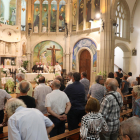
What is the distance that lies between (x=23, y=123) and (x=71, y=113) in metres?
2.11

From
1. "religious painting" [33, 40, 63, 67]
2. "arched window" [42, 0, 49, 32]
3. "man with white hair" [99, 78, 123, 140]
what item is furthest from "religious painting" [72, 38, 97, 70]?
"man with white hair" [99, 78, 123, 140]

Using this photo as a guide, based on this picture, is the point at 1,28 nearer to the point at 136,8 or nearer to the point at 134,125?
the point at 136,8

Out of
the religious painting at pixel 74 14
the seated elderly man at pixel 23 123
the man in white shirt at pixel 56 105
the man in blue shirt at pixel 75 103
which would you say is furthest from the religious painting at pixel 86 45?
the seated elderly man at pixel 23 123

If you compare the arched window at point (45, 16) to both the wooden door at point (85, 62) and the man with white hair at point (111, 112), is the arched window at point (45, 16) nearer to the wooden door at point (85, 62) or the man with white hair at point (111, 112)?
the wooden door at point (85, 62)

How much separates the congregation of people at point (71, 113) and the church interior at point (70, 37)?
8818 millimetres

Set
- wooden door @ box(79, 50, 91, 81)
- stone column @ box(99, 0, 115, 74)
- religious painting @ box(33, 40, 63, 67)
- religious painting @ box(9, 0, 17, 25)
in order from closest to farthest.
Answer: stone column @ box(99, 0, 115, 74) → wooden door @ box(79, 50, 91, 81) → religious painting @ box(9, 0, 17, 25) → religious painting @ box(33, 40, 63, 67)

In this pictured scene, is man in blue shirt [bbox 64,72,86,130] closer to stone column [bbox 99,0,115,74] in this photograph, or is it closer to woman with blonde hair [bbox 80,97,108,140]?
woman with blonde hair [bbox 80,97,108,140]

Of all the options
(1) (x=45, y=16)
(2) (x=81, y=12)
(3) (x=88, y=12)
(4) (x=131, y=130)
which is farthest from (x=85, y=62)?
(4) (x=131, y=130)

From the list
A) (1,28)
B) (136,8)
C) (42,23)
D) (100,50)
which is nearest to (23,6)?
(42,23)

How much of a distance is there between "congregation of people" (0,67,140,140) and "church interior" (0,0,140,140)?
28.9ft

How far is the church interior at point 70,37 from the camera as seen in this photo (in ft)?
43.6

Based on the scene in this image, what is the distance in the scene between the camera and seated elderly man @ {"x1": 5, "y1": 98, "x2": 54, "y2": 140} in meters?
1.87

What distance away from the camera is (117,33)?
14109 mm

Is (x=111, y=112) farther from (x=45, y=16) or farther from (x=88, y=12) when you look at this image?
(x=45, y=16)
